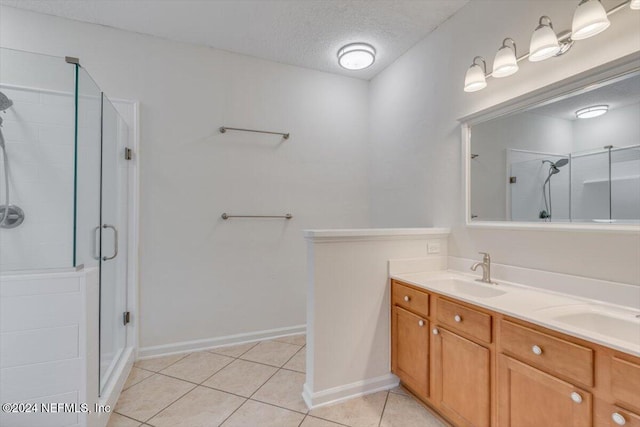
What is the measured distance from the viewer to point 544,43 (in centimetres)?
142

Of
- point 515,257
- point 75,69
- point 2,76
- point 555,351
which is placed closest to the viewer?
point 555,351

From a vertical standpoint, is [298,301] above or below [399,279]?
below

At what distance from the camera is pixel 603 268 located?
4.44 ft

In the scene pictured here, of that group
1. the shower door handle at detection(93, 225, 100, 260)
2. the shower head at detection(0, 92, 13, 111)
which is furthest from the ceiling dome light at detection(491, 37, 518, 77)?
the shower head at detection(0, 92, 13, 111)

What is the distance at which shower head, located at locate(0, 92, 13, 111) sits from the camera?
1.58 m

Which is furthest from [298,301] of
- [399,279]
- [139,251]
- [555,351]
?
[555,351]

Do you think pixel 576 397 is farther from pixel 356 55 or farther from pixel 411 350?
pixel 356 55

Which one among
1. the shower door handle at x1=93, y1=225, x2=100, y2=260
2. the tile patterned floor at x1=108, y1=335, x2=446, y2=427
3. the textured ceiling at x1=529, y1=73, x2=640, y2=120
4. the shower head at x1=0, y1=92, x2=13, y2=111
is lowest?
the tile patterned floor at x1=108, y1=335, x2=446, y2=427

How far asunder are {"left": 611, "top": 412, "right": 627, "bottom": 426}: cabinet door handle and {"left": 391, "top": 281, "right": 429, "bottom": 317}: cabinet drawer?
0.84 m

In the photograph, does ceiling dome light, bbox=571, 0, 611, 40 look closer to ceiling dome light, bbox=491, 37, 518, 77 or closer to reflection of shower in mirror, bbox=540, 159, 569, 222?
ceiling dome light, bbox=491, 37, 518, 77

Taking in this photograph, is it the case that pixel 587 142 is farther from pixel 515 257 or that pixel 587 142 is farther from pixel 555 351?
pixel 555 351

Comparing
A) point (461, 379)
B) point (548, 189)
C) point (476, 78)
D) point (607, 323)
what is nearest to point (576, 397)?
point (607, 323)

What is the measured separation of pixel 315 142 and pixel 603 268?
7.77ft

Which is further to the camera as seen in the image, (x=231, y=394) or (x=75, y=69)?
(x=231, y=394)
